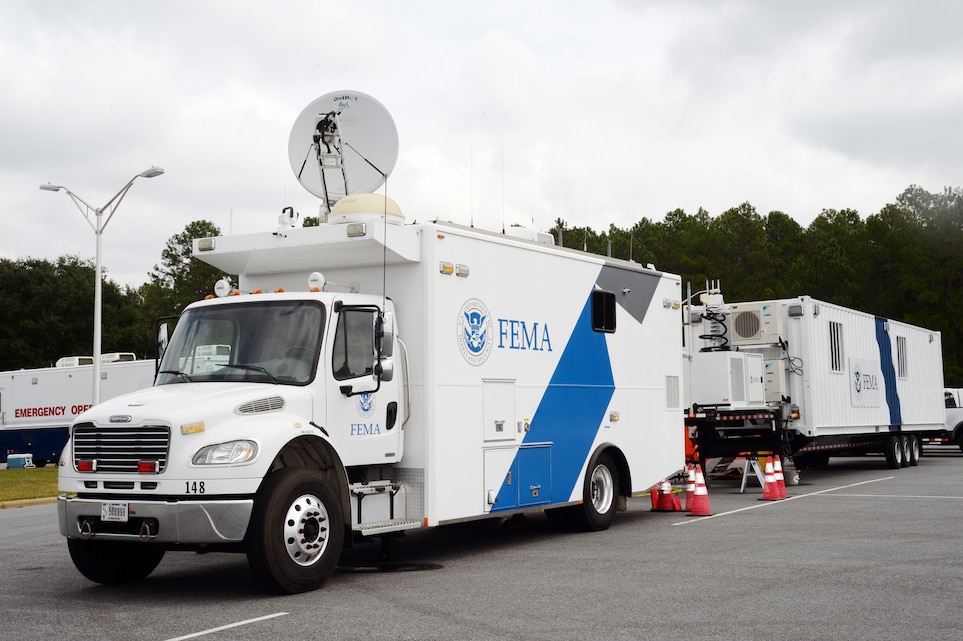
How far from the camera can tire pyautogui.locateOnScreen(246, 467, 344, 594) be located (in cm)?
866

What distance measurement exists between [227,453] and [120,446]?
956mm

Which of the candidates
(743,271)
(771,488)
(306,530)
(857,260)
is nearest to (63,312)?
(743,271)

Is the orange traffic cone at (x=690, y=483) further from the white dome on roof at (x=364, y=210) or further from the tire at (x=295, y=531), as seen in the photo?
the tire at (x=295, y=531)

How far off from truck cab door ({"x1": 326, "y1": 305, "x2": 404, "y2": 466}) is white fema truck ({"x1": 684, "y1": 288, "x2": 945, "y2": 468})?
1057cm

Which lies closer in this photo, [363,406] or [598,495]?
[363,406]

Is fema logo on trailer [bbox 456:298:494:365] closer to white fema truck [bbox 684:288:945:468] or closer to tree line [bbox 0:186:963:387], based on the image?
white fema truck [bbox 684:288:945:468]

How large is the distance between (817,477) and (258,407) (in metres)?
17.1

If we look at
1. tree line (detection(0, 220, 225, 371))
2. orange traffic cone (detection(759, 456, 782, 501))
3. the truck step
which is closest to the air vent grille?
the truck step

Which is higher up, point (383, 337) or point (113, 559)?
point (383, 337)

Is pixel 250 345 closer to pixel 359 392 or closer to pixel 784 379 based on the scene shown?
pixel 359 392

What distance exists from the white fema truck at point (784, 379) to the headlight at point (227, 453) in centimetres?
1242

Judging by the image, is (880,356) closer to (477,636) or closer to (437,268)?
(437,268)

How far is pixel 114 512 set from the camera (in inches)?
345

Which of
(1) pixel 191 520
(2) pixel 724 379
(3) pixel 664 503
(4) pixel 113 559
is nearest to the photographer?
(1) pixel 191 520
